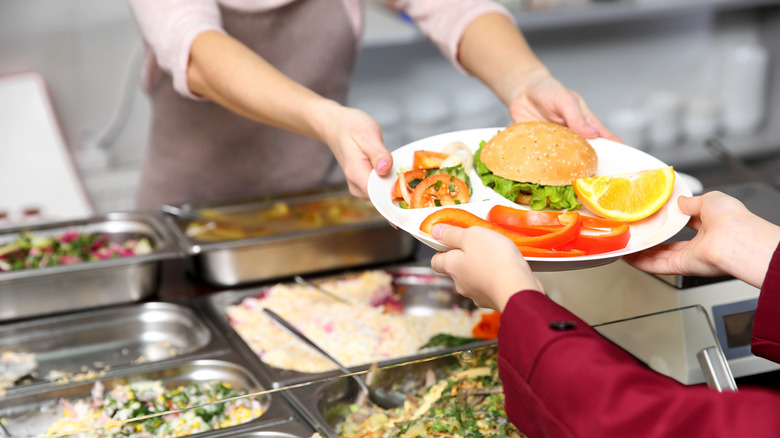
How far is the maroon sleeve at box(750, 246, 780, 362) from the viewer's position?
40.9 inches

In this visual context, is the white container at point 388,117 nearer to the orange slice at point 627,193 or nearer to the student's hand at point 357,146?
the student's hand at point 357,146

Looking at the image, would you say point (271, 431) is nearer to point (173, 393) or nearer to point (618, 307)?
point (173, 393)

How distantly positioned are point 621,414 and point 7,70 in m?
3.30

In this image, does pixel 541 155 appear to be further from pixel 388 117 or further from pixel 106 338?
pixel 388 117

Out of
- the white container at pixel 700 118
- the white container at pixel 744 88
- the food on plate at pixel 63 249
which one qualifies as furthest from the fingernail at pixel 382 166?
the white container at pixel 744 88

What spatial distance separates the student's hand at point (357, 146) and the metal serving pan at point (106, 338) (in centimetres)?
49

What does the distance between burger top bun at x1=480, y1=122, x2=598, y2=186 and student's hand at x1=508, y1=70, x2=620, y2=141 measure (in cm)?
15

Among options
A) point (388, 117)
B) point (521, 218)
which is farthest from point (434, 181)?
point (388, 117)

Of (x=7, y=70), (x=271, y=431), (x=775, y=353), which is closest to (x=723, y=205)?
(x=775, y=353)

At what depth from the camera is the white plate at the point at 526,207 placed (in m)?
1.20

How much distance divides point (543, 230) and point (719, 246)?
27cm

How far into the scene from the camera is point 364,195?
4.91 feet

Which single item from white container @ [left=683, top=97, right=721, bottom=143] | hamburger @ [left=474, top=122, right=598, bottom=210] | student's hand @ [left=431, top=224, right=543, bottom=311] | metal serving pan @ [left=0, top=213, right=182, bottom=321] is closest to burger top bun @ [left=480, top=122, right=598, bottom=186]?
hamburger @ [left=474, top=122, right=598, bottom=210]

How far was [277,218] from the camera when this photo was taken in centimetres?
208
